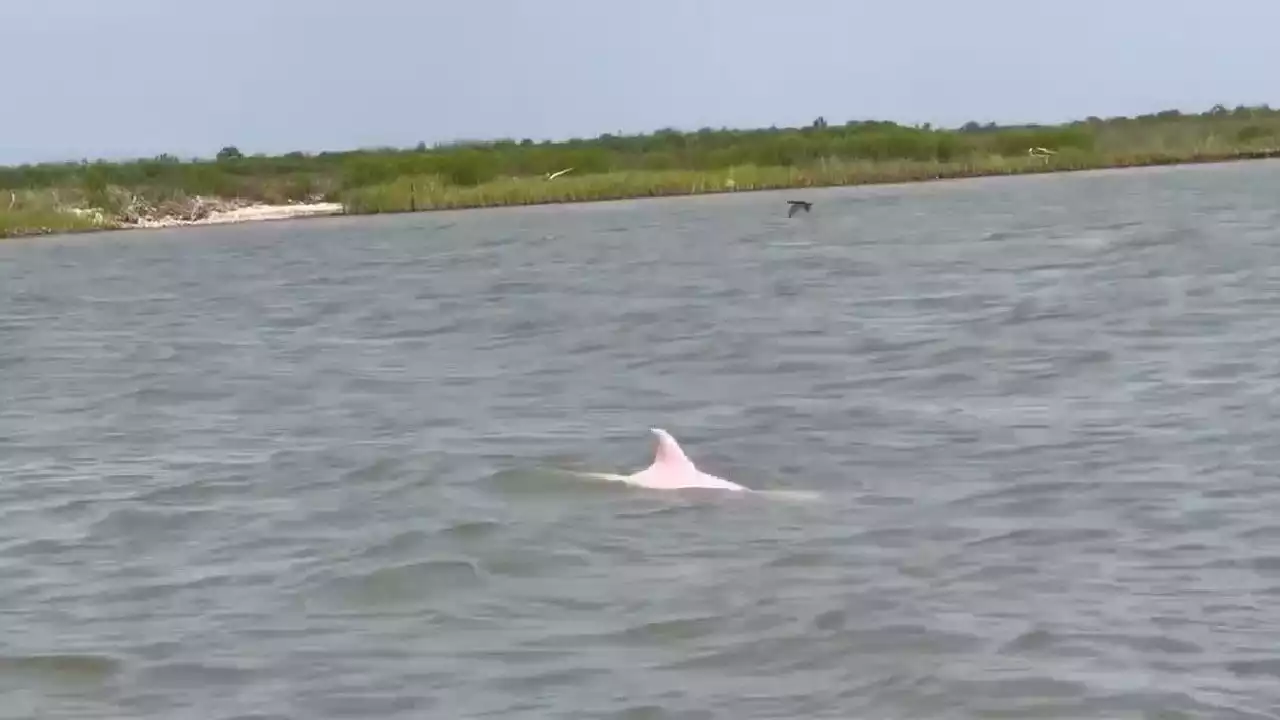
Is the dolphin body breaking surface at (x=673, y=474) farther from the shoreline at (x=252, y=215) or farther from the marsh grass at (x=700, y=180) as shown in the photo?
the shoreline at (x=252, y=215)

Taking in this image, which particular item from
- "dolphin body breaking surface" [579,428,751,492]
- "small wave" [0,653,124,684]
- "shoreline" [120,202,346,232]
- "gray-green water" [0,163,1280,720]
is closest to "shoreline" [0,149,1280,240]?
"shoreline" [120,202,346,232]

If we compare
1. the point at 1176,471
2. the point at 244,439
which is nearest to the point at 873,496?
the point at 1176,471

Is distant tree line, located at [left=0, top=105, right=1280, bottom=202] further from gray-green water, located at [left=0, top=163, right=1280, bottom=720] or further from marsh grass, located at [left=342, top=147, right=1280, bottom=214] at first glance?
gray-green water, located at [left=0, top=163, right=1280, bottom=720]

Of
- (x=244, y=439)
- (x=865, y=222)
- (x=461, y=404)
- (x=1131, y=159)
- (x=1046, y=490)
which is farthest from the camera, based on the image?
(x=1131, y=159)

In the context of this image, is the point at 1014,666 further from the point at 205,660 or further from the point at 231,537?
the point at 231,537

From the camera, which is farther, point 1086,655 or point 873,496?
point 873,496

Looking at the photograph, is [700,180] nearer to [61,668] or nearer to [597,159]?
[597,159]

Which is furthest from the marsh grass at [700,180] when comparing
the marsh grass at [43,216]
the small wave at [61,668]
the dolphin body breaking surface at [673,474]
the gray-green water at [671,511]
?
the small wave at [61,668]

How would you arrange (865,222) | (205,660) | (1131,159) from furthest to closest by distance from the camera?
(1131,159)
(865,222)
(205,660)

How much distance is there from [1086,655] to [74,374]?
57.0 feet

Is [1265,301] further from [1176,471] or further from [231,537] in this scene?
[231,537]

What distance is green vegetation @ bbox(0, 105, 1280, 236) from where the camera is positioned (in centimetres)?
6788

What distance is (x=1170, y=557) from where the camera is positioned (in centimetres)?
948

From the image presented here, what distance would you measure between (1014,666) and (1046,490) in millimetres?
3688
